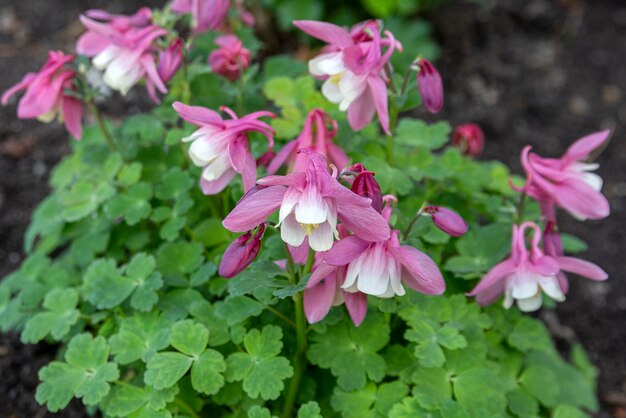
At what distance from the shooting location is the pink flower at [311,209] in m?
1.34

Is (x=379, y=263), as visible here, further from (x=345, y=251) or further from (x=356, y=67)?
(x=356, y=67)

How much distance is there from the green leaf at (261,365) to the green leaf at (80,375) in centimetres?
30

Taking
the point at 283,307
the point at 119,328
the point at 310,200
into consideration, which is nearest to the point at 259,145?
the point at 283,307

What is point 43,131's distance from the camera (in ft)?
11.3

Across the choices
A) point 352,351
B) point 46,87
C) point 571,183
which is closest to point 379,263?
point 352,351

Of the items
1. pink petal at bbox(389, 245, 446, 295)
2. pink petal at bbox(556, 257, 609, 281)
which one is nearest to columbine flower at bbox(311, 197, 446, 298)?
pink petal at bbox(389, 245, 446, 295)

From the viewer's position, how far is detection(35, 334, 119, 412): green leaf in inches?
69.6

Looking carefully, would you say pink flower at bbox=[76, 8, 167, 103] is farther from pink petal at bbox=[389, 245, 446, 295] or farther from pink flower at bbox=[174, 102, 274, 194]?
pink petal at bbox=[389, 245, 446, 295]

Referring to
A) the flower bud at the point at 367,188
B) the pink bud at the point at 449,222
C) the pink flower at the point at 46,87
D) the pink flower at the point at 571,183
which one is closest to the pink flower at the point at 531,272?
the pink flower at the point at 571,183

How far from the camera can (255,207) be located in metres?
1.39

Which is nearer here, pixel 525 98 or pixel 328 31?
pixel 328 31

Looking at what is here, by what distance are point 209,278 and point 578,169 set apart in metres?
1.03

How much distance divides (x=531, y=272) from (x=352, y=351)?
484mm

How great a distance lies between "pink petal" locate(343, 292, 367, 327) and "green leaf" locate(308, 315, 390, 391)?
0.69 ft
